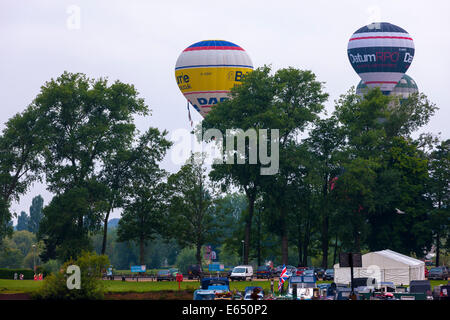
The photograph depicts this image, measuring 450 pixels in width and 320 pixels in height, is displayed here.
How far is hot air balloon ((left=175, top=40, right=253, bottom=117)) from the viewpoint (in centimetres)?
12519

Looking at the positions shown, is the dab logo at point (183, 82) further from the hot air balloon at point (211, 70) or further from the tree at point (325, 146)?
the tree at point (325, 146)

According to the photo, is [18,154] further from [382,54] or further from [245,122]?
[382,54]

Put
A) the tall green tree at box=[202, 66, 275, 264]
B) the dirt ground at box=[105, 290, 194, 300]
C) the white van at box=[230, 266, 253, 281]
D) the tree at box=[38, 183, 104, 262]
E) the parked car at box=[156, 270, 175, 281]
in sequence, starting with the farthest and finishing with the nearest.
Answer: the tall green tree at box=[202, 66, 275, 264], the tree at box=[38, 183, 104, 262], the parked car at box=[156, 270, 175, 281], the white van at box=[230, 266, 253, 281], the dirt ground at box=[105, 290, 194, 300]

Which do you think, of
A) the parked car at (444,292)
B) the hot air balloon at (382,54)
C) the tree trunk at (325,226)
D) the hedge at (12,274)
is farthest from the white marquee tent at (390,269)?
the hot air balloon at (382,54)

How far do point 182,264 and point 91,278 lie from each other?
5483 inches

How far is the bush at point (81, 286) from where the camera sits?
1991 inches

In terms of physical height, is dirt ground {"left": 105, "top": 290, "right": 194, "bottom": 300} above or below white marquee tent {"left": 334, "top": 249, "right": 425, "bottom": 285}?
below

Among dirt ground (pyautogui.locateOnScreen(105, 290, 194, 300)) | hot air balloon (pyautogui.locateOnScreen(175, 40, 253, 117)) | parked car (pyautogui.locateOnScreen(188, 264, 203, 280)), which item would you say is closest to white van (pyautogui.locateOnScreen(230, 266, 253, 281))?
parked car (pyautogui.locateOnScreen(188, 264, 203, 280))

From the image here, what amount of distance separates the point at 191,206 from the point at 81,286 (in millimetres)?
66210

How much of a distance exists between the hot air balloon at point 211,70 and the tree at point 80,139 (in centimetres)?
1801

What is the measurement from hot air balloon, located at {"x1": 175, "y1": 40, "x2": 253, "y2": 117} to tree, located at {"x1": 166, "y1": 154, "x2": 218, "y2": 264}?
11.1m

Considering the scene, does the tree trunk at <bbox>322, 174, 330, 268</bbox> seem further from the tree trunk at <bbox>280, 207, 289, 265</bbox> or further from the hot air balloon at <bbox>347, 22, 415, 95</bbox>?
the hot air balloon at <bbox>347, 22, 415, 95</bbox>

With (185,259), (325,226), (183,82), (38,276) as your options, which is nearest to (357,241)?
(325,226)
